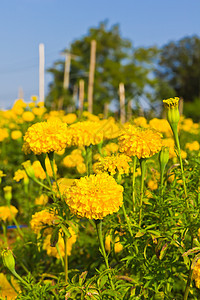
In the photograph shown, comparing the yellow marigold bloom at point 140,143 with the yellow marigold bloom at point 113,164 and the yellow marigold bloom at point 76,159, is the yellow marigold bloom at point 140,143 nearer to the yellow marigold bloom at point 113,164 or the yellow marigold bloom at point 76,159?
the yellow marigold bloom at point 113,164

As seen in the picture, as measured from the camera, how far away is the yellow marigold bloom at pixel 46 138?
147cm

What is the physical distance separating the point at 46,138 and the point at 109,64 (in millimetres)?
34596

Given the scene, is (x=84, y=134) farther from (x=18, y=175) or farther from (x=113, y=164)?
A: (x=18, y=175)

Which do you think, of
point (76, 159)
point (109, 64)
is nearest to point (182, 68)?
point (109, 64)

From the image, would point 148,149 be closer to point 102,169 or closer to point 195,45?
point 102,169

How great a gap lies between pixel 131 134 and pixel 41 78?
19034 millimetres

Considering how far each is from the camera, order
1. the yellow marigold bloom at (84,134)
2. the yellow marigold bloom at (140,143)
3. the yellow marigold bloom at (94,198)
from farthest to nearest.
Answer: the yellow marigold bloom at (84,134) → the yellow marigold bloom at (140,143) → the yellow marigold bloom at (94,198)

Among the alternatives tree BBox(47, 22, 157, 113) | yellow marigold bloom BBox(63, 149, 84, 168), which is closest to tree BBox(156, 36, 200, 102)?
tree BBox(47, 22, 157, 113)

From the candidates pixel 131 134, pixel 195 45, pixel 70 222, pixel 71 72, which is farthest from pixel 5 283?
pixel 195 45

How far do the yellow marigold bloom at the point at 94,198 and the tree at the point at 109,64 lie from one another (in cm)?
3302

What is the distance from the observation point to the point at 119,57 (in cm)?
3819

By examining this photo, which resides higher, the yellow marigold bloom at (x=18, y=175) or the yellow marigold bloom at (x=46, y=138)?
the yellow marigold bloom at (x=46, y=138)

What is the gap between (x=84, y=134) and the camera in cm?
179

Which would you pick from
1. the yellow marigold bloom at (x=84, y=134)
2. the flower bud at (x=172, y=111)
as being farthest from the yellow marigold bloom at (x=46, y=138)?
the flower bud at (x=172, y=111)
